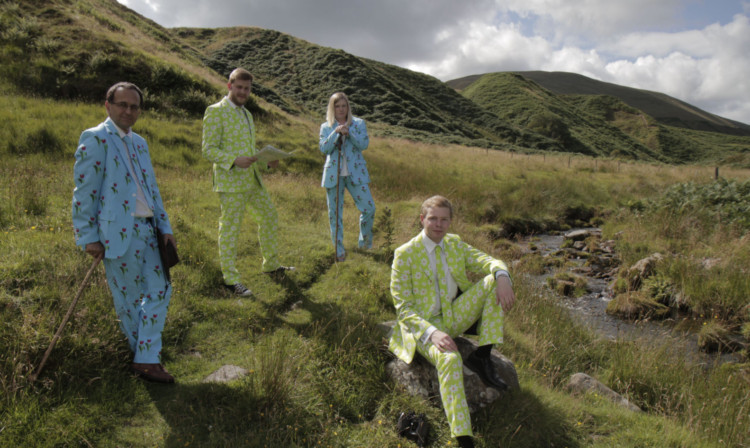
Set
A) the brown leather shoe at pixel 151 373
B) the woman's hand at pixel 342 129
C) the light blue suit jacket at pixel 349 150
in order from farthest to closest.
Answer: the light blue suit jacket at pixel 349 150 < the woman's hand at pixel 342 129 < the brown leather shoe at pixel 151 373

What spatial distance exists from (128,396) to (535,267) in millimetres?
8560

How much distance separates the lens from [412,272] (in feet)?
12.1

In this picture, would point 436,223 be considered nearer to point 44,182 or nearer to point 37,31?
point 44,182

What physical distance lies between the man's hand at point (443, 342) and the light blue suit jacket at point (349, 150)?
3551mm

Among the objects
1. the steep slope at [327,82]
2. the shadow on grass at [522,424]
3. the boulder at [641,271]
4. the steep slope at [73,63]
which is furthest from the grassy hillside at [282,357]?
the steep slope at [327,82]

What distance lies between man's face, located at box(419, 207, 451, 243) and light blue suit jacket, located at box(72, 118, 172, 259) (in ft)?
7.81

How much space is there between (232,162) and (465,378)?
11.0ft

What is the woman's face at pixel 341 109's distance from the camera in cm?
602

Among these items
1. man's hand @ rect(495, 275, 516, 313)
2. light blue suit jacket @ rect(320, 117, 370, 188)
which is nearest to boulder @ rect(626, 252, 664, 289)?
light blue suit jacket @ rect(320, 117, 370, 188)

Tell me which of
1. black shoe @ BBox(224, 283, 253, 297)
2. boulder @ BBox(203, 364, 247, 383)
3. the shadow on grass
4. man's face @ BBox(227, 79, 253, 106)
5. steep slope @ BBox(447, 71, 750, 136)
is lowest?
the shadow on grass

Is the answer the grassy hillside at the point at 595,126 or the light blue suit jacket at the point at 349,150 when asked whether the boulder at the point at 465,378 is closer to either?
the light blue suit jacket at the point at 349,150

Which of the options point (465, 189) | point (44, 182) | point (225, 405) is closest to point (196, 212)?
point (44, 182)

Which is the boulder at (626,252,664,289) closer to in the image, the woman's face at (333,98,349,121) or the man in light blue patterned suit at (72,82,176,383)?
the woman's face at (333,98,349,121)

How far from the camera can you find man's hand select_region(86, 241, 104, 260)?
2988 mm
